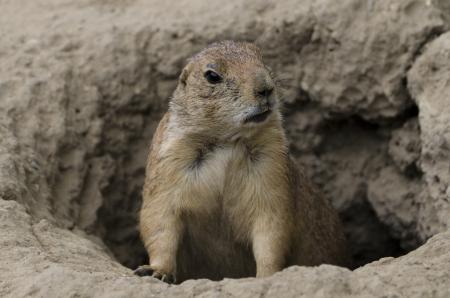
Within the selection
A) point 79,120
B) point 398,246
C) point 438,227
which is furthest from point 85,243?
point 398,246

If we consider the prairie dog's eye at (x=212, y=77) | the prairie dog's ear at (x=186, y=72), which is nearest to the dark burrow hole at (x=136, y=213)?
the prairie dog's ear at (x=186, y=72)

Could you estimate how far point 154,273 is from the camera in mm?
5590

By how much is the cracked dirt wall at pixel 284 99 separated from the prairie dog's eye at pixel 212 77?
4.51 feet

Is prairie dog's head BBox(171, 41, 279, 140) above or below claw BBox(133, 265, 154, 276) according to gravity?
above

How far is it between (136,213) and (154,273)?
2035 mm

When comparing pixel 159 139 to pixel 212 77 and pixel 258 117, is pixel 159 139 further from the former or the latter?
pixel 258 117

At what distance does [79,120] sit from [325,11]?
217cm

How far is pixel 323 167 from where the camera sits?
7770mm

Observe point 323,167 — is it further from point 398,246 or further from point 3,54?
point 3,54

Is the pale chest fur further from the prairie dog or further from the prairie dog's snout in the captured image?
the prairie dog's snout

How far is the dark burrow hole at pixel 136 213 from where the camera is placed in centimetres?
736

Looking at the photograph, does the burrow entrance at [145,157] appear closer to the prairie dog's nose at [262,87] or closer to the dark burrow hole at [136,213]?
the dark burrow hole at [136,213]

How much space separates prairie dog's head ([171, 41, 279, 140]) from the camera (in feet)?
17.7

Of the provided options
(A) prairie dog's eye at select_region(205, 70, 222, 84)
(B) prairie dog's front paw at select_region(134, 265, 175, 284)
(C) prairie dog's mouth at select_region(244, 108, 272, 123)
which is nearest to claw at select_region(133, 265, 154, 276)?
(B) prairie dog's front paw at select_region(134, 265, 175, 284)
